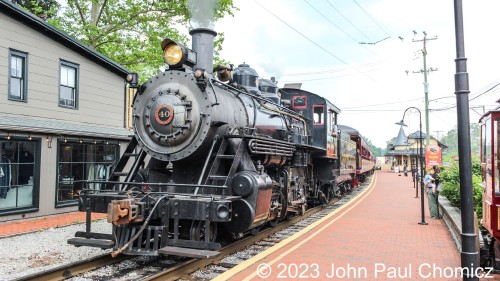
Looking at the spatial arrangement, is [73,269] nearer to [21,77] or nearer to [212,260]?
[212,260]

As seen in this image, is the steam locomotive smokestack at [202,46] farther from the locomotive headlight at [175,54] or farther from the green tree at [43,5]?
the green tree at [43,5]

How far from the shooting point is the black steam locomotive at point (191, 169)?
5.93 m

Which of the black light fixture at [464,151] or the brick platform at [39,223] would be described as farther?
the brick platform at [39,223]

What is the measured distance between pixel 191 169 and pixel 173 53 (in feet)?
6.80

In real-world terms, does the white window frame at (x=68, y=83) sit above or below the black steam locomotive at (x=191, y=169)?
above

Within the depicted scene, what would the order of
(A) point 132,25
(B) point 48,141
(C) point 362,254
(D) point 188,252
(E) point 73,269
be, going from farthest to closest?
(A) point 132,25 → (B) point 48,141 → (C) point 362,254 → (E) point 73,269 → (D) point 188,252

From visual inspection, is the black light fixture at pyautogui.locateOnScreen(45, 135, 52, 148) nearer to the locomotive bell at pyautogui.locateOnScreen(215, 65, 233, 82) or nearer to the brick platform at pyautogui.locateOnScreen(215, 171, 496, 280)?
the locomotive bell at pyautogui.locateOnScreen(215, 65, 233, 82)

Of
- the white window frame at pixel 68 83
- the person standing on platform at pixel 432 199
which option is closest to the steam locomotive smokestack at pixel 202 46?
the white window frame at pixel 68 83

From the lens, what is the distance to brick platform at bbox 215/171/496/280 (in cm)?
603

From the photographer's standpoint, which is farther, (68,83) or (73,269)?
(68,83)

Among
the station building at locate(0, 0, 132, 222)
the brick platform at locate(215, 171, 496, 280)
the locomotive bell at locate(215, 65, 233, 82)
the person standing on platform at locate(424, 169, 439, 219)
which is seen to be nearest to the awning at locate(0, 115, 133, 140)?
the station building at locate(0, 0, 132, 222)

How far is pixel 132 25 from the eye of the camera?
19.8 metres

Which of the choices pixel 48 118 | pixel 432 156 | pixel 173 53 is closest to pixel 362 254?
pixel 173 53

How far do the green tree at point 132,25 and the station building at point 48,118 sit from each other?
18.3 ft
